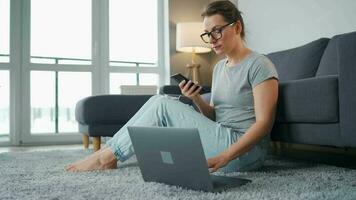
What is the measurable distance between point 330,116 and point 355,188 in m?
0.33

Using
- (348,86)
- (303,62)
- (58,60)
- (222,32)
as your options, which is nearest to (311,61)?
(303,62)

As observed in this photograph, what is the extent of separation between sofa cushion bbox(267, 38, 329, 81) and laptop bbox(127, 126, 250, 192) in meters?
1.21

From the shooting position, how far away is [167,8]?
4156 millimetres

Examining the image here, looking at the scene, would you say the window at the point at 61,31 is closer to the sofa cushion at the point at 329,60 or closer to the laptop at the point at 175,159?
the sofa cushion at the point at 329,60

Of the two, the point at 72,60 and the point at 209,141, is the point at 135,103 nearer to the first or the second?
the point at 209,141

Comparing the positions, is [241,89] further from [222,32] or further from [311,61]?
[311,61]

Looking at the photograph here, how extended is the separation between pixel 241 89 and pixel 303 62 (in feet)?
3.42

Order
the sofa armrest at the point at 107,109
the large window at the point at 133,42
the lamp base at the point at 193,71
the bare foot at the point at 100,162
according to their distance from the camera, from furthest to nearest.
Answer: the large window at the point at 133,42 < the lamp base at the point at 193,71 < the sofa armrest at the point at 107,109 < the bare foot at the point at 100,162

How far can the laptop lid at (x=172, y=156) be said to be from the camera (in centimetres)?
103

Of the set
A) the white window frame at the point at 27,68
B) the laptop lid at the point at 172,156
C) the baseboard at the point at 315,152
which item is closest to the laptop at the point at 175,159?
the laptop lid at the point at 172,156

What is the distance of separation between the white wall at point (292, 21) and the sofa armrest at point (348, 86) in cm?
122

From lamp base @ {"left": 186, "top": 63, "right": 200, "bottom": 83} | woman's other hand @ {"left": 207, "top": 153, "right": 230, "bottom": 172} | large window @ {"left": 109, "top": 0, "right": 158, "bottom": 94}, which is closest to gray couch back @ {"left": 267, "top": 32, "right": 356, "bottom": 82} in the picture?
woman's other hand @ {"left": 207, "top": 153, "right": 230, "bottom": 172}

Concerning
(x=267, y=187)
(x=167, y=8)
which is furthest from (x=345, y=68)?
(x=167, y=8)

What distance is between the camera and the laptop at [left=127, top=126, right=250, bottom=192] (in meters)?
1.03
